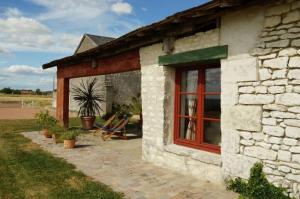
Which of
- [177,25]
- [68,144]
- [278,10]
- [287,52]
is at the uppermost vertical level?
[177,25]

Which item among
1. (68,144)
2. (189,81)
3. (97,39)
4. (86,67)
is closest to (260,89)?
(189,81)

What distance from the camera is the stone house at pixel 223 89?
4.29 metres

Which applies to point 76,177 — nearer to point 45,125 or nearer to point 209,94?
point 209,94

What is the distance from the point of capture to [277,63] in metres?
4.38

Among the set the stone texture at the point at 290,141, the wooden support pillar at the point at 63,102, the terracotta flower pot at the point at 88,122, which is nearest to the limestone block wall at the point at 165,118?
the stone texture at the point at 290,141

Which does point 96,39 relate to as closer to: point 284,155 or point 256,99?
point 256,99

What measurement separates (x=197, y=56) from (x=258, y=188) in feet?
7.92

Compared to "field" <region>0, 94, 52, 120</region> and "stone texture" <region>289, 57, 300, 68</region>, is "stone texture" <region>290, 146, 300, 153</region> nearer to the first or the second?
"stone texture" <region>289, 57, 300, 68</region>

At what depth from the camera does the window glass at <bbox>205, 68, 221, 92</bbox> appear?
225 inches

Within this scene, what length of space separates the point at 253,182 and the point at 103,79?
16.6m

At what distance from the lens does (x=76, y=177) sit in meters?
5.86

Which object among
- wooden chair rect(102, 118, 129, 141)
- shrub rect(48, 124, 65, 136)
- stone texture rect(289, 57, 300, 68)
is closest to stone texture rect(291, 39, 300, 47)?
stone texture rect(289, 57, 300, 68)

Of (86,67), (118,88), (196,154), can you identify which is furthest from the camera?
(118,88)

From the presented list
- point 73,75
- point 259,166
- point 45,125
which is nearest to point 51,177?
point 259,166
